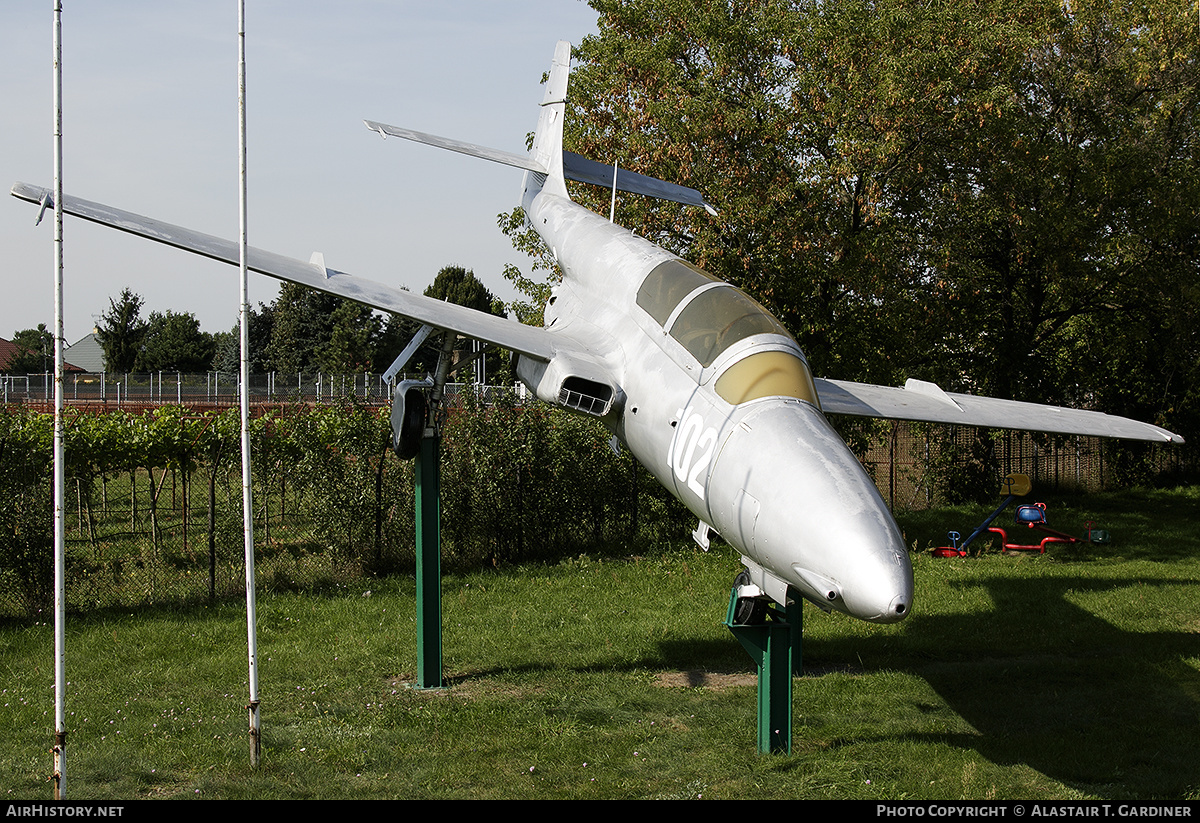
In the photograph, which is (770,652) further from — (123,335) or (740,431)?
(123,335)

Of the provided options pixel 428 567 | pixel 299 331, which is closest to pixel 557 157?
pixel 428 567

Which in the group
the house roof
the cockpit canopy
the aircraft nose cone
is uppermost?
the house roof

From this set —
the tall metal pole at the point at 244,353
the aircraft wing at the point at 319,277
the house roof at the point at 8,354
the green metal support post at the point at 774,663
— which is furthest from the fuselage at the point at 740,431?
the house roof at the point at 8,354

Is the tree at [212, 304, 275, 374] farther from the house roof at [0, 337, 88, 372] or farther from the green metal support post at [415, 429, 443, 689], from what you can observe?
the green metal support post at [415, 429, 443, 689]

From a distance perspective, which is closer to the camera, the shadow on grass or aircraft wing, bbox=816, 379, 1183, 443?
the shadow on grass

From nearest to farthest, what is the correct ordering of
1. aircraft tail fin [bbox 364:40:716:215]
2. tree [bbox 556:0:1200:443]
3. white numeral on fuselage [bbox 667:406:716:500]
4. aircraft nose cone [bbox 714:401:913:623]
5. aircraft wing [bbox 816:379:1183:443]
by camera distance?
aircraft nose cone [bbox 714:401:913:623]
white numeral on fuselage [bbox 667:406:716:500]
aircraft wing [bbox 816:379:1183:443]
aircraft tail fin [bbox 364:40:716:215]
tree [bbox 556:0:1200:443]

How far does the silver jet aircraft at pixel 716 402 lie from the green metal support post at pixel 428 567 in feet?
0.88

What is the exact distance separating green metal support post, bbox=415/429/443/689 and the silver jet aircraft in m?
0.27

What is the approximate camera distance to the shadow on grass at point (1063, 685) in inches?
283

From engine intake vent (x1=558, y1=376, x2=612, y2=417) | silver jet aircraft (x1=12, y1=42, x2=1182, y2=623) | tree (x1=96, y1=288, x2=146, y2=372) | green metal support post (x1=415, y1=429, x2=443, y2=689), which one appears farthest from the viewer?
tree (x1=96, y1=288, x2=146, y2=372)

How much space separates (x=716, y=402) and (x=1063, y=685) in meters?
5.50

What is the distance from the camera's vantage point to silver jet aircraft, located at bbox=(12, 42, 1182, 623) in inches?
213

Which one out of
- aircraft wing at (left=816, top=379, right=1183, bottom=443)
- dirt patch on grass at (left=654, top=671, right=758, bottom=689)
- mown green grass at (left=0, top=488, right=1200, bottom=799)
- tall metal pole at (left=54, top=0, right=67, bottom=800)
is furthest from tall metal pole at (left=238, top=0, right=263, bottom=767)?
aircraft wing at (left=816, top=379, right=1183, bottom=443)

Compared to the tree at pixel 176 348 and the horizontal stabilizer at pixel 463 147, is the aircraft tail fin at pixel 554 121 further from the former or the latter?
the tree at pixel 176 348
